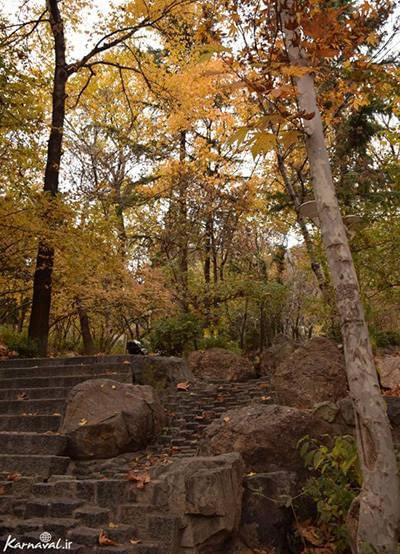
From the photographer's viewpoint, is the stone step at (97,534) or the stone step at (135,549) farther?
the stone step at (97,534)

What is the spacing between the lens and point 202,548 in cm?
401

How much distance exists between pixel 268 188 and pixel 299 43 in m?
14.3

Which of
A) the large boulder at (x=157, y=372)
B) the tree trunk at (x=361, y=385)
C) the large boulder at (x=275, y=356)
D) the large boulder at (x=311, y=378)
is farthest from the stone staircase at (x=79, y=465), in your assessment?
the tree trunk at (x=361, y=385)

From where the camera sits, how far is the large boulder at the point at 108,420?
5.59m

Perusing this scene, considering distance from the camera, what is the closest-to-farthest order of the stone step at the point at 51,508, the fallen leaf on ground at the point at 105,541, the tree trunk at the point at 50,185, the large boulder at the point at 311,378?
1. the fallen leaf on ground at the point at 105,541
2. the stone step at the point at 51,508
3. the large boulder at the point at 311,378
4. the tree trunk at the point at 50,185

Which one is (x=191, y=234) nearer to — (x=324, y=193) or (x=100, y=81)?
(x=100, y=81)

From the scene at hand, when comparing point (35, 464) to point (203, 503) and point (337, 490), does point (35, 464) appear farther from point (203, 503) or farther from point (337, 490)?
point (337, 490)

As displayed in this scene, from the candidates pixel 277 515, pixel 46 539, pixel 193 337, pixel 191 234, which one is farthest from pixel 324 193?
pixel 191 234

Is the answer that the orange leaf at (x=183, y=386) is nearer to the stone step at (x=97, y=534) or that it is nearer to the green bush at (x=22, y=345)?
the stone step at (x=97, y=534)

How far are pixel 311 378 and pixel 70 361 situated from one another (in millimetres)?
4167

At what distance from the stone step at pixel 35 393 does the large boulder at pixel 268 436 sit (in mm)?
2709

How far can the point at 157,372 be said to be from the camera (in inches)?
300

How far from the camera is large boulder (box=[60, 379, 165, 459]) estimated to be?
5590 millimetres

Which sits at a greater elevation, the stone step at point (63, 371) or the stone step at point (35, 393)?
the stone step at point (63, 371)
